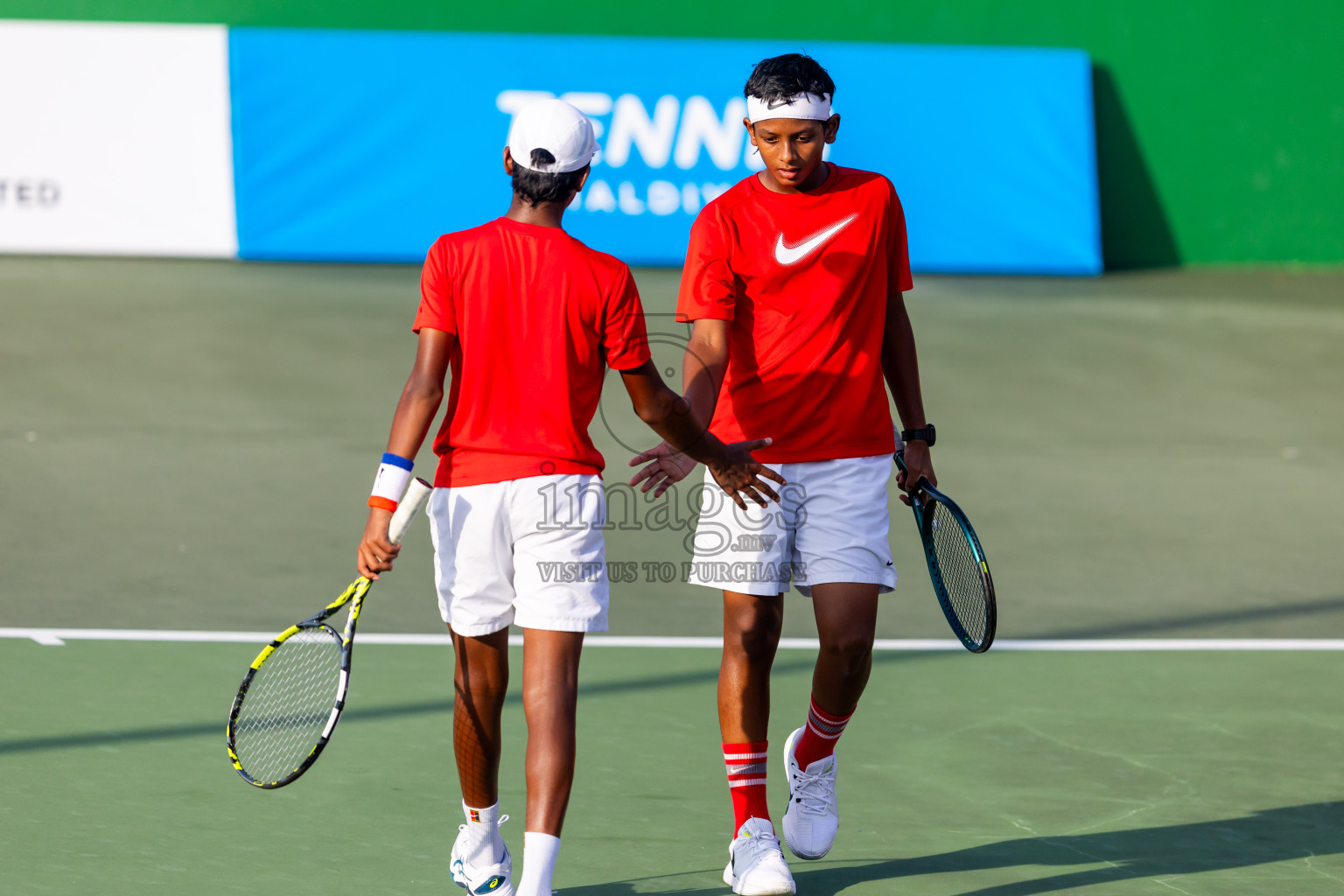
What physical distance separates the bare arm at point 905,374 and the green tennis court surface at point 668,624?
1.07 meters

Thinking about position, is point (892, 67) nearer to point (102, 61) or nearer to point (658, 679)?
point (102, 61)

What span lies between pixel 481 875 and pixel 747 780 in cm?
77

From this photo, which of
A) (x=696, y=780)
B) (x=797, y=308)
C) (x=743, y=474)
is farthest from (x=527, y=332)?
(x=696, y=780)

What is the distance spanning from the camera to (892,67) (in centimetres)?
1555

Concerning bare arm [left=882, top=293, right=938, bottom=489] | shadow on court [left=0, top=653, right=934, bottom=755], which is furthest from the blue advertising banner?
bare arm [left=882, top=293, right=938, bottom=489]

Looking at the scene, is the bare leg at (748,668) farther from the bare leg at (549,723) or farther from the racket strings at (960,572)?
the bare leg at (549,723)

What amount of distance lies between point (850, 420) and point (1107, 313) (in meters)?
10.6

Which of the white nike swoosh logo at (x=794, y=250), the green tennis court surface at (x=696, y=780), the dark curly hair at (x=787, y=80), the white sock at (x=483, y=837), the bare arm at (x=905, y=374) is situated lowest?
the green tennis court surface at (x=696, y=780)

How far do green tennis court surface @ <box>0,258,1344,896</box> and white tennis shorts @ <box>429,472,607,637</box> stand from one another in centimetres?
83

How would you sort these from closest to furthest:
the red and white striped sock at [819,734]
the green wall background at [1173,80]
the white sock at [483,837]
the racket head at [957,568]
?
the white sock at [483,837]
the racket head at [957,568]
the red and white striped sock at [819,734]
the green wall background at [1173,80]

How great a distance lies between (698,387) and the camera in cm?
409

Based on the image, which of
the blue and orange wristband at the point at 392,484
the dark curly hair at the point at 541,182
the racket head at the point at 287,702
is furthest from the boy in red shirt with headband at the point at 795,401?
the racket head at the point at 287,702

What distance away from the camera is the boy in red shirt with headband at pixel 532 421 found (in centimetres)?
358

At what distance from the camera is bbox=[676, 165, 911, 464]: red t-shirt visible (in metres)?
4.16
